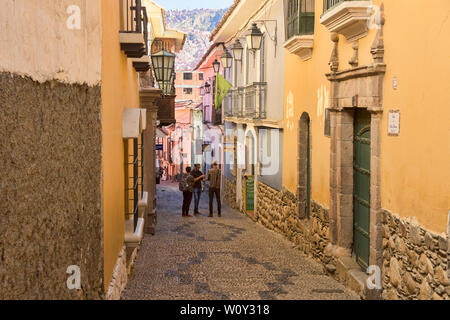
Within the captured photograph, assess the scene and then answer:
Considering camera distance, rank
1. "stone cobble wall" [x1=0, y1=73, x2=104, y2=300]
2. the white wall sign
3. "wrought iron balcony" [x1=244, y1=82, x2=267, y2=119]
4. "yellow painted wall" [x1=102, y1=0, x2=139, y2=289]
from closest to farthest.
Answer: "stone cobble wall" [x1=0, y1=73, x2=104, y2=300] < "yellow painted wall" [x1=102, y1=0, x2=139, y2=289] < the white wall sign < "wrought iron balcony" [x1=244, y1=82, x2=267, y2=119]

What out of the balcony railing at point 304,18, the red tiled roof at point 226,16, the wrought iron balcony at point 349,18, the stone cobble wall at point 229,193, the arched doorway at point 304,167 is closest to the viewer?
the wrought iron balcony at point 349,18

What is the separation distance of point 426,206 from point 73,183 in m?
3.43

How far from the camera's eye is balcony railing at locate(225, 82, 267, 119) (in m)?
17.1

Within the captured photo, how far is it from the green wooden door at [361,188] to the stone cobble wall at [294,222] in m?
0.73

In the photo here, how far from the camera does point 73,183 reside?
4387mm

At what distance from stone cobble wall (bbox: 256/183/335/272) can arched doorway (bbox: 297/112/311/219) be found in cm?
26

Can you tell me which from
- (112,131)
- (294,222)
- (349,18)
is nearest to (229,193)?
(294,222)

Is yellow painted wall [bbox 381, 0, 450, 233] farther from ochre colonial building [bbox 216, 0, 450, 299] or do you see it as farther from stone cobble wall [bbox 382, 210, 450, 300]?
stone cobble wall [bbox 382, 210, 450, 300]

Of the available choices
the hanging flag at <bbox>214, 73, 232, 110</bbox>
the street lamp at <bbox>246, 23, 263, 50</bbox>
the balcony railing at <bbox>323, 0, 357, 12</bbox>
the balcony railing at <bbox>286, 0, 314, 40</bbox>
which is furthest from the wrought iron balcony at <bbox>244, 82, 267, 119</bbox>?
the balcony railing at <bbox>323, 0, 357, 12</bbox>

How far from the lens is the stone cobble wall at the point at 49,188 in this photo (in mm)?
3416

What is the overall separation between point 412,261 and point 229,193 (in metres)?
18.7

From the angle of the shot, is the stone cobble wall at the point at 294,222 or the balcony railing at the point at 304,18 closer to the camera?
the stone cobble wall at the point at 294,222

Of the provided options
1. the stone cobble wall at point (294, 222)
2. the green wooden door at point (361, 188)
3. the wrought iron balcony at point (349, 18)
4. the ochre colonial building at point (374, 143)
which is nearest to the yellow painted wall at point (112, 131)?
the wrought iron balcony at point (349, 18)

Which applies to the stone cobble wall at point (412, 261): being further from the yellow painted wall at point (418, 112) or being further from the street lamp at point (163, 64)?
the street lamp at point (163, 64)
